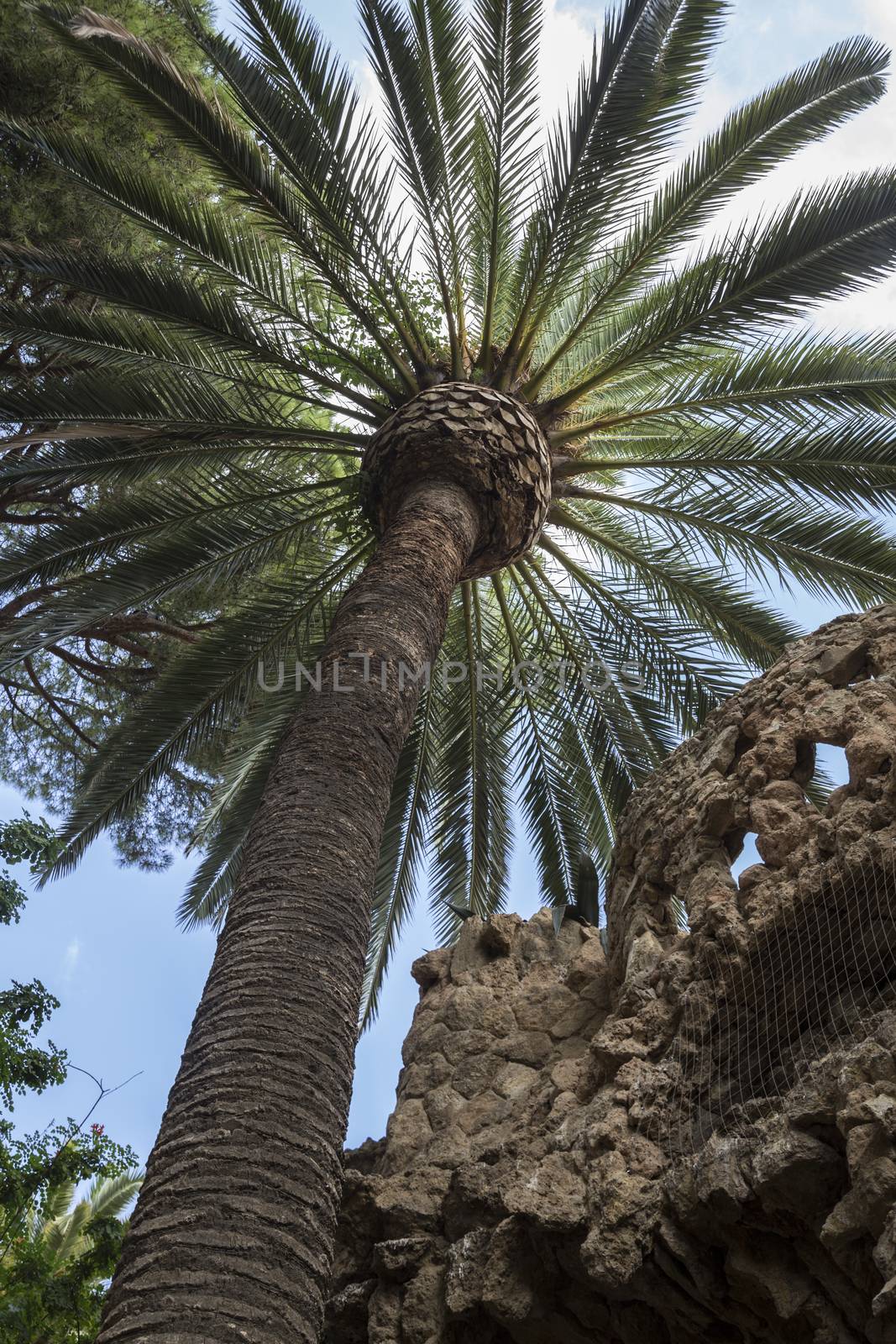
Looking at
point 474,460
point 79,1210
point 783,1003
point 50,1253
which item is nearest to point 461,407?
point 474,460

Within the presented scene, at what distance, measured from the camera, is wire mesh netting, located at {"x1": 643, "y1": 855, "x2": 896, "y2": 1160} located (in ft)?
12.3

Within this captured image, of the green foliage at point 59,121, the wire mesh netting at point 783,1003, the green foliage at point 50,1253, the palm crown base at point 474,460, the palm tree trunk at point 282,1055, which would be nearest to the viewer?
the palm tree trunk at point 282,1055

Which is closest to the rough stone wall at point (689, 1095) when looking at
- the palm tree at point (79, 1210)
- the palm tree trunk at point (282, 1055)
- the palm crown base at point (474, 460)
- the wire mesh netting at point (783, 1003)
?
the wire mesh netting at point (783, 1003)

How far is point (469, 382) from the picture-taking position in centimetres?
753

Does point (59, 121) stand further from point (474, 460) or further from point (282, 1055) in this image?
point (282, 1055)

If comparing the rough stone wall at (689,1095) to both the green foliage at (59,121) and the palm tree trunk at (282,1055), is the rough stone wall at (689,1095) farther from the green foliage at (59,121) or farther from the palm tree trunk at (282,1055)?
the green foliage at (59,121)

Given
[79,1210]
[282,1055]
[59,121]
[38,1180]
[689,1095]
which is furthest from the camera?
[79,1210]

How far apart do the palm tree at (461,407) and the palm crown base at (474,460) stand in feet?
0.07

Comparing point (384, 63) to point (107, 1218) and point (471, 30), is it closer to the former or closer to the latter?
point (471, 30)

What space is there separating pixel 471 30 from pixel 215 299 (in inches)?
91.7

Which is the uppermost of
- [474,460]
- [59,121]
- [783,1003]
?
[59,121]

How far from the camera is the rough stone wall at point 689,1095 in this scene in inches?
128

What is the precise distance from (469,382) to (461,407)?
26.0 inches

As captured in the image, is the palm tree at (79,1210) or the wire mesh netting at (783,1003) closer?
the wire mesh netting at (783,1003)
